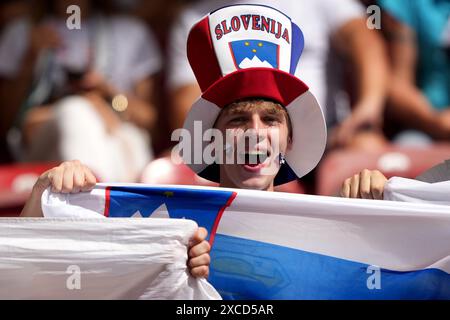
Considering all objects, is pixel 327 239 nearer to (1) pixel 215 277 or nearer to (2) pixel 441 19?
(1) pixel 215 277

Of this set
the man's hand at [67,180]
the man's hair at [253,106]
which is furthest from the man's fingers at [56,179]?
the man's hair at [253,106]

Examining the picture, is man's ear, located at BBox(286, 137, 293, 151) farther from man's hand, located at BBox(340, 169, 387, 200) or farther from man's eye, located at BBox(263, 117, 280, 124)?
man's hand, located at BBox(340, 169, 387, 200)

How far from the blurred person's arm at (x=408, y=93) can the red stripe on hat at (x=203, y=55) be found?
1.92 metres

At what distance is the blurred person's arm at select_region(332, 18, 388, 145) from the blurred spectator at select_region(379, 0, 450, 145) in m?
0.07

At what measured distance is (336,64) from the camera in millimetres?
4047

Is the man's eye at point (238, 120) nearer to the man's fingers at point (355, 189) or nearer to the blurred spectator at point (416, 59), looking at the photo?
the man's fingers at point (355, 189)

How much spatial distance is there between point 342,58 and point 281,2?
38 cm

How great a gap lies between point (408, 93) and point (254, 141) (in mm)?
2061

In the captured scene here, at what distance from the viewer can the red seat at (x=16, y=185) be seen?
3555 millimetres

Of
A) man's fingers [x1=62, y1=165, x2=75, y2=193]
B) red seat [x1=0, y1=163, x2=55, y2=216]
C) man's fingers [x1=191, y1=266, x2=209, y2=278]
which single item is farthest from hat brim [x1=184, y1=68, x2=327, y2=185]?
red seat [x1=0, y1=163, x2=55, y2=216]

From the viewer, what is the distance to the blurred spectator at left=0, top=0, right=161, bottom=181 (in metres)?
4.15

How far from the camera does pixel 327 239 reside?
1973 millimetres

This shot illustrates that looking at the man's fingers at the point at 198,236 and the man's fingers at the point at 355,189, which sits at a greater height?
the man's fingers at the point at 355,189
